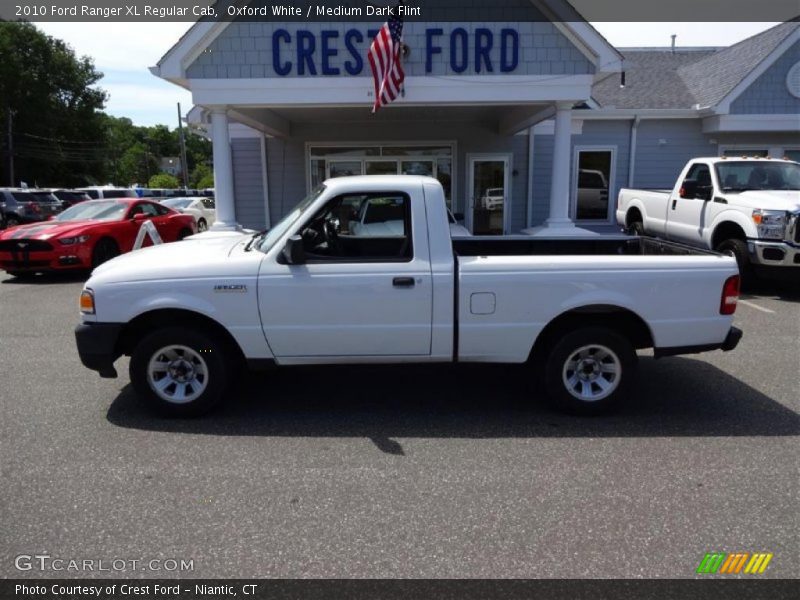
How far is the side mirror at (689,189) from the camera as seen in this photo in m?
10.2

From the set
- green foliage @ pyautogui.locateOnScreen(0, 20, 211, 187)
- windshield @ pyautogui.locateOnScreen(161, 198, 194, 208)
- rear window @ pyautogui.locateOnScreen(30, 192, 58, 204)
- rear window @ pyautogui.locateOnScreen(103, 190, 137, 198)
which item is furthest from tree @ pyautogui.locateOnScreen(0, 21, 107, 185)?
windshield @ pyautogui.locateOnScreen(161, 198, 194, 208)

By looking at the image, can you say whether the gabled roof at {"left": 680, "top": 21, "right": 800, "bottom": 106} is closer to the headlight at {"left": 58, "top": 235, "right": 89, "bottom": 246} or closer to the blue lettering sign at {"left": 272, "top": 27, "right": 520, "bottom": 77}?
the blue lettering sign at {"left": 272, "top": 27, "right": 520, "bottom": 77}

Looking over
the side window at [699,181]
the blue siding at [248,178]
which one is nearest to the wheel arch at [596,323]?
the side window at [699,181]

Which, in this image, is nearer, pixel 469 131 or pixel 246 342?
pixel 246 342

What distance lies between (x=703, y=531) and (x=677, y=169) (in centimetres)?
1441

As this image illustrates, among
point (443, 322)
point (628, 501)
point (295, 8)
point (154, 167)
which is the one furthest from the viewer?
point (154, 167)

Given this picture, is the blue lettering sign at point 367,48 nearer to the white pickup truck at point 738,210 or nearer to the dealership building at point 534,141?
the dealership building at point 534,141

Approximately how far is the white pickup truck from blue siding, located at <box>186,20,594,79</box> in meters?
2.78

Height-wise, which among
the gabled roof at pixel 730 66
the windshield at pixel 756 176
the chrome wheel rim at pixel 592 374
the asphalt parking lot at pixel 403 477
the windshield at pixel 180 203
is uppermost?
the gabled roof at pixel 730 66

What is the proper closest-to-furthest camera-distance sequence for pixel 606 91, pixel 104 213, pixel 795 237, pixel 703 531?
1. pixel 703 531
2. pixel 795 237
3. pixel 104 213
4. pixel 606 91

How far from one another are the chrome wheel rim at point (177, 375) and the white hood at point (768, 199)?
844 cm

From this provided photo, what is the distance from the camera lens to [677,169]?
15617mm

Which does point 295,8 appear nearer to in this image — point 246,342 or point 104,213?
point 104,213

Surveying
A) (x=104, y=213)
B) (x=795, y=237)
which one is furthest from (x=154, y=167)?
(x=795, y=237)
